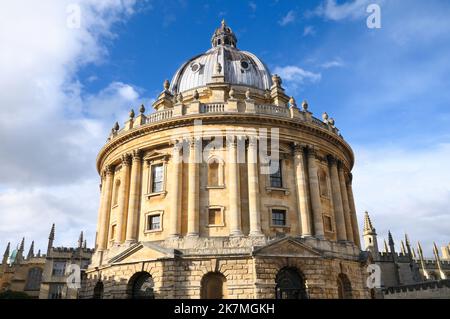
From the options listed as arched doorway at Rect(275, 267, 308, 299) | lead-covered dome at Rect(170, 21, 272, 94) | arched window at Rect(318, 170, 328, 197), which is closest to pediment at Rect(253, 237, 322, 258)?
arched doorway at Rect(275, 267, 308, 299)

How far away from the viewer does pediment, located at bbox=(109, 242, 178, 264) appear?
25148 millimetres

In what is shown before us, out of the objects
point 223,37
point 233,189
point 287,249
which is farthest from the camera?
point 223,37

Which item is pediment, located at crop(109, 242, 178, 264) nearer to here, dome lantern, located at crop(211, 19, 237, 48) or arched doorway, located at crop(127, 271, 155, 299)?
arched doorway, located at crop(127, 271, 155, 299)

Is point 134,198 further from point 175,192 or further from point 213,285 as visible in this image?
point 213,285

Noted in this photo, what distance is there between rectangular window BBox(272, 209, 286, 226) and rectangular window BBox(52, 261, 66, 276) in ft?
152

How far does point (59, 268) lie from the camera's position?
6147cm

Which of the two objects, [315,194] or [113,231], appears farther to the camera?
[113,231]

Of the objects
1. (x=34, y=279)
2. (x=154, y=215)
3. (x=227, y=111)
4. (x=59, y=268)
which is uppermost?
(x=227, y=111)

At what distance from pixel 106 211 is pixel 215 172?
11.0 m

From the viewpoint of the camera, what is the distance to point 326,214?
100.0 ft

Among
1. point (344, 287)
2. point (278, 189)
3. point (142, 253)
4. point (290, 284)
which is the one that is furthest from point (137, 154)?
point (344, 287)

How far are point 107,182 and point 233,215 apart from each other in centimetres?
1338
